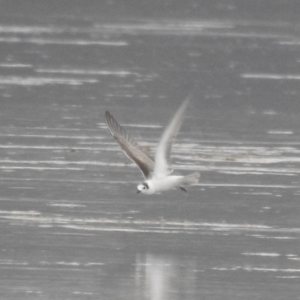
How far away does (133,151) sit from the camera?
11.1 m

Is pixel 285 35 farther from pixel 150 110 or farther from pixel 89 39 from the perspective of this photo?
pixel 150 110

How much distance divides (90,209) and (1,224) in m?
0.97

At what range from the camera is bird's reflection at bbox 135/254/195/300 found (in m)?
8.50

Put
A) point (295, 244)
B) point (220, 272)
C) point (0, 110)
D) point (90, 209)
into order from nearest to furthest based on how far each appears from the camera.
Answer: point (220, 272), point (295, 244), point (90, 209), point (0, 110)

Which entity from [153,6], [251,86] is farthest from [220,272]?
[153,6]

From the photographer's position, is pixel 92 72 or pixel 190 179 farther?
pixel 92 72

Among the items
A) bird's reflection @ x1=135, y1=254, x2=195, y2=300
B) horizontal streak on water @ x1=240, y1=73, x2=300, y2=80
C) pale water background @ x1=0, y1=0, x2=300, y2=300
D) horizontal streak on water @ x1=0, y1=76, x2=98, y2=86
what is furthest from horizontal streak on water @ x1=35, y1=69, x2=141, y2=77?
bird's reflection @ x1=135, y1=254, x2=195, y2=300

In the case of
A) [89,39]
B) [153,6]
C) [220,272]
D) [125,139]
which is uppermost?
[153,6]

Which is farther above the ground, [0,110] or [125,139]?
[0,110]

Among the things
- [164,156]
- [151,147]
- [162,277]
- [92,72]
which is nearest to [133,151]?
[164,156]

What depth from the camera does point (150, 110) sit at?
54.0 ft

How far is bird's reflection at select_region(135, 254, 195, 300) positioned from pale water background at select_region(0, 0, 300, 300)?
0.01 m

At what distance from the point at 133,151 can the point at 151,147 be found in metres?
2.92

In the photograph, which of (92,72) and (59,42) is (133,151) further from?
(59,42)
